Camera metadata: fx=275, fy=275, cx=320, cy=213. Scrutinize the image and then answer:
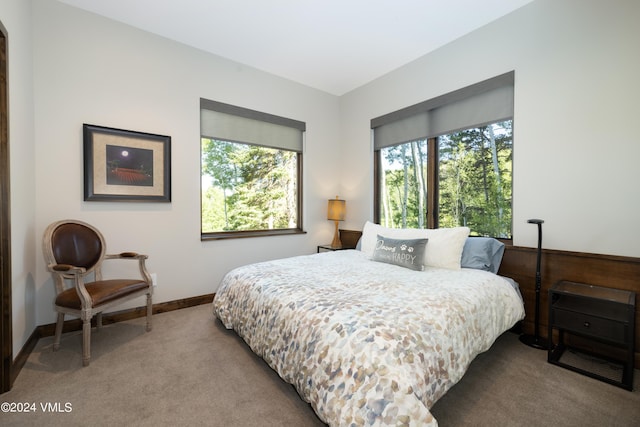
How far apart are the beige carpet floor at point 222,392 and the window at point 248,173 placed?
5.16 feet

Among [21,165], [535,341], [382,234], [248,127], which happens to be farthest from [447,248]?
[21,165]

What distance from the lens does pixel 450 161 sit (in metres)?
3.20

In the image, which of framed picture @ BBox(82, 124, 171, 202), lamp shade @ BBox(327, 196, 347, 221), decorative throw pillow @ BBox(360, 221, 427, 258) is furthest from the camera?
lamp shade @ BBox(327, 196, 347, 221)

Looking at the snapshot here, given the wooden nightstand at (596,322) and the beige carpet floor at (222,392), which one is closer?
the beige carpet floor at (222,392)

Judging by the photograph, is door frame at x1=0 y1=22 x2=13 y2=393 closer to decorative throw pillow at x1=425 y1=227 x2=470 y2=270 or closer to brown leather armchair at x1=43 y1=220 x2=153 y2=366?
brown leather armchair at x1=43 y1=220 x2=153 y2=366

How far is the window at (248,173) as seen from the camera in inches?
134

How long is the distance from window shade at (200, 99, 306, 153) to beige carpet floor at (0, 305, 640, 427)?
7.84 ft

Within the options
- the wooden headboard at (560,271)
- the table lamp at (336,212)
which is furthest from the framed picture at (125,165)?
the wooden headboard at (560,271)

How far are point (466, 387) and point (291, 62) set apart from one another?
3.68 meters

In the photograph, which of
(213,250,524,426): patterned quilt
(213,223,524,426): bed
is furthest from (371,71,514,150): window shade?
(213,250,524,426): patterned quilt

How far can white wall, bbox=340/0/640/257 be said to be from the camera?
202cm

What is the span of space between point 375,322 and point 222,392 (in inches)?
42.4

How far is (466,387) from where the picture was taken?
174 cm

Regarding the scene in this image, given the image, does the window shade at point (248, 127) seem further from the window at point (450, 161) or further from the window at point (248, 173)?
the window at point (450, 161)
